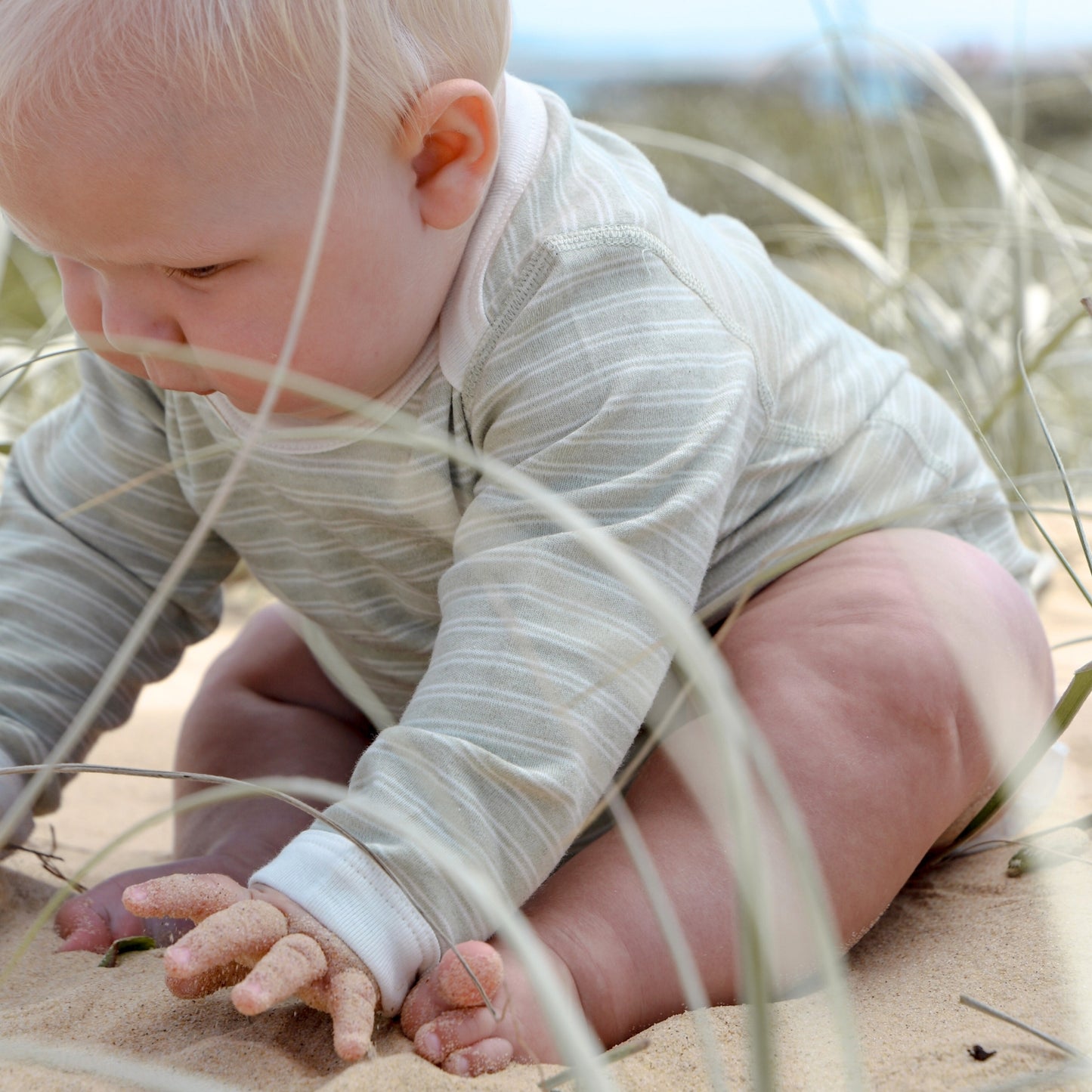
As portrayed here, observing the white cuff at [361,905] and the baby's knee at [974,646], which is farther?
the baby's knee at [974,646]

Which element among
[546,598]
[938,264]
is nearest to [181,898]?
[546,598]

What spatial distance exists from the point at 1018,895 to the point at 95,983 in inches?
26.0

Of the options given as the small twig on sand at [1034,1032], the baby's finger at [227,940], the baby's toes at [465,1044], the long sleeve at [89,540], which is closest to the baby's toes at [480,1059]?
the baby's toes at [465,1044]

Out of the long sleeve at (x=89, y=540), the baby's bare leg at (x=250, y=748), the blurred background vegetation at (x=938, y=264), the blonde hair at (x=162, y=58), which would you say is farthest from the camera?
the blurred background vegetation at (x=938, y=264)

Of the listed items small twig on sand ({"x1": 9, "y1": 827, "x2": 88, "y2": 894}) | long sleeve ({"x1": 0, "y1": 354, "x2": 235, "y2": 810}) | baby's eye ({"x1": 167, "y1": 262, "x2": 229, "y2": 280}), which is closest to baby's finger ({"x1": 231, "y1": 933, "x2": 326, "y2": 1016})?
small twig on sand ({"x1": 9, "y1": 827, "x2": 88, "y2": 894})

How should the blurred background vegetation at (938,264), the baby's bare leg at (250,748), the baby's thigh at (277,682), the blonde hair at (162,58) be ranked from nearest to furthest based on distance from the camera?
the blonde hair at (162,58) → the baby's bare leg at (250,748) → the baby's thigh at (277,682) → the blurred background vegetation at (938,264)

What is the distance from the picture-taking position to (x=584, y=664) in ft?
2.80

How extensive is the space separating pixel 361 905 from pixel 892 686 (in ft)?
1.33

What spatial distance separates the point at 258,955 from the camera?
74cm

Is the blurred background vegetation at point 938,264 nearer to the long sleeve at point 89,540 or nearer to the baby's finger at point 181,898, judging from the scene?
the long sleeve at point 89,540

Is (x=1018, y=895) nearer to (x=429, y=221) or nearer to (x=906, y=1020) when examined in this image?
(x=906, y=1020)

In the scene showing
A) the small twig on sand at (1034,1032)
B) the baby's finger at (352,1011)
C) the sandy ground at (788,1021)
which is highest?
the baby's finger at (352,1011)

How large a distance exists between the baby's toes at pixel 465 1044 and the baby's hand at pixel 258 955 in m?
0.03

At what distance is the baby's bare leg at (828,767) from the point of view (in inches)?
32.9
